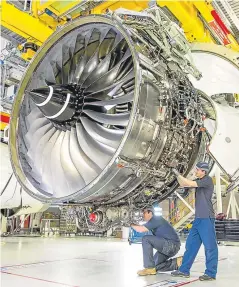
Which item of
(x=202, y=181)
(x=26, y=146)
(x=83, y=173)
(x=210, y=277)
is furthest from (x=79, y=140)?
(x=210, y=277)

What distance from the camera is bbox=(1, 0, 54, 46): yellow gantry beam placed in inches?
204

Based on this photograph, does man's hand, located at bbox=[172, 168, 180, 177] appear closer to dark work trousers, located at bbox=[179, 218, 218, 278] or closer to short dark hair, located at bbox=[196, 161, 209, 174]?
short dark hair, located at bbox=[196, 161, 209, 174]

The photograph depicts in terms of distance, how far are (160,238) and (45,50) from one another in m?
2.75

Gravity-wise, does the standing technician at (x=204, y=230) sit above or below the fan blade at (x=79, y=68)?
below

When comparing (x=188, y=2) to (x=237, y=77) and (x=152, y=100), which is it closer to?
(x=237, y=77)

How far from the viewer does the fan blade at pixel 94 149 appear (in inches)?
118

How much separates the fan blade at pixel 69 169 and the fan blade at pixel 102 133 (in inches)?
10.1

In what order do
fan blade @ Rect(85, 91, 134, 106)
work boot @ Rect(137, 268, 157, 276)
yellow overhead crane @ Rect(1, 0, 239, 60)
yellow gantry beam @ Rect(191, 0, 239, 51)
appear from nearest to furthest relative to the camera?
fan blade @ Rect(85, 91, 134, 106) < work boot @ Rect(137, 268, 157, 276) < yellow overhead crane @ Rect(1, 0, 239, 60) < yellow gantry beam @ Rect(191, 0, 239, 51)

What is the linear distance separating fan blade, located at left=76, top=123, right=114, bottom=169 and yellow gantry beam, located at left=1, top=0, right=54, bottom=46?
3.19 metres

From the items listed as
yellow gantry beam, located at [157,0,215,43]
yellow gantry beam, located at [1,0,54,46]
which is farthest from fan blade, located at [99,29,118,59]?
yellow gantry beam, located at [1,0,54,46]

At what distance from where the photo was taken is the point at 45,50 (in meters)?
3.20

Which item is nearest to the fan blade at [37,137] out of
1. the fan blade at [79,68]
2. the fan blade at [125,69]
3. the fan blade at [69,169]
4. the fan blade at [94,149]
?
the fan blade at [69,169]

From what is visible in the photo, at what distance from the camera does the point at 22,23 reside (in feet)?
17.7

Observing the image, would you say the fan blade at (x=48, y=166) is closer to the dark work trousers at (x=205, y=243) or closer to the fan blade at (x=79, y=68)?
the fan blade at (x=79, y=68)
